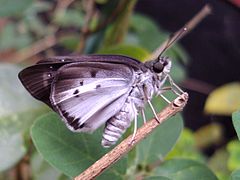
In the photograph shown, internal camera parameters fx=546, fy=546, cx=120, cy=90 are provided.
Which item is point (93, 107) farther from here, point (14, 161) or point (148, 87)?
point (14, 161)

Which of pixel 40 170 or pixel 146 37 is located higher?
pixel 146 37

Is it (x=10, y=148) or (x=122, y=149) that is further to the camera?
(x=10, y=148)

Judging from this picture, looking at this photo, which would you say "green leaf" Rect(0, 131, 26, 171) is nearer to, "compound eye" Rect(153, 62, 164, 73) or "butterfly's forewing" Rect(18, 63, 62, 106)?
"butterfly's forewing" Rect(18, 63, 62, 106)

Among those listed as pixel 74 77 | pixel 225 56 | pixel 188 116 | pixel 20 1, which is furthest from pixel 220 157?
pixel 74 77

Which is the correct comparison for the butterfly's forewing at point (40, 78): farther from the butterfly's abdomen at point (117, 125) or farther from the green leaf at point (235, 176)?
the green leaf at point (235, 176)

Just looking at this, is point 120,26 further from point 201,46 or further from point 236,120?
point 201,46

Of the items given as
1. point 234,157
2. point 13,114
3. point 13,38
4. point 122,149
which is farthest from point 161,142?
point 13,38
